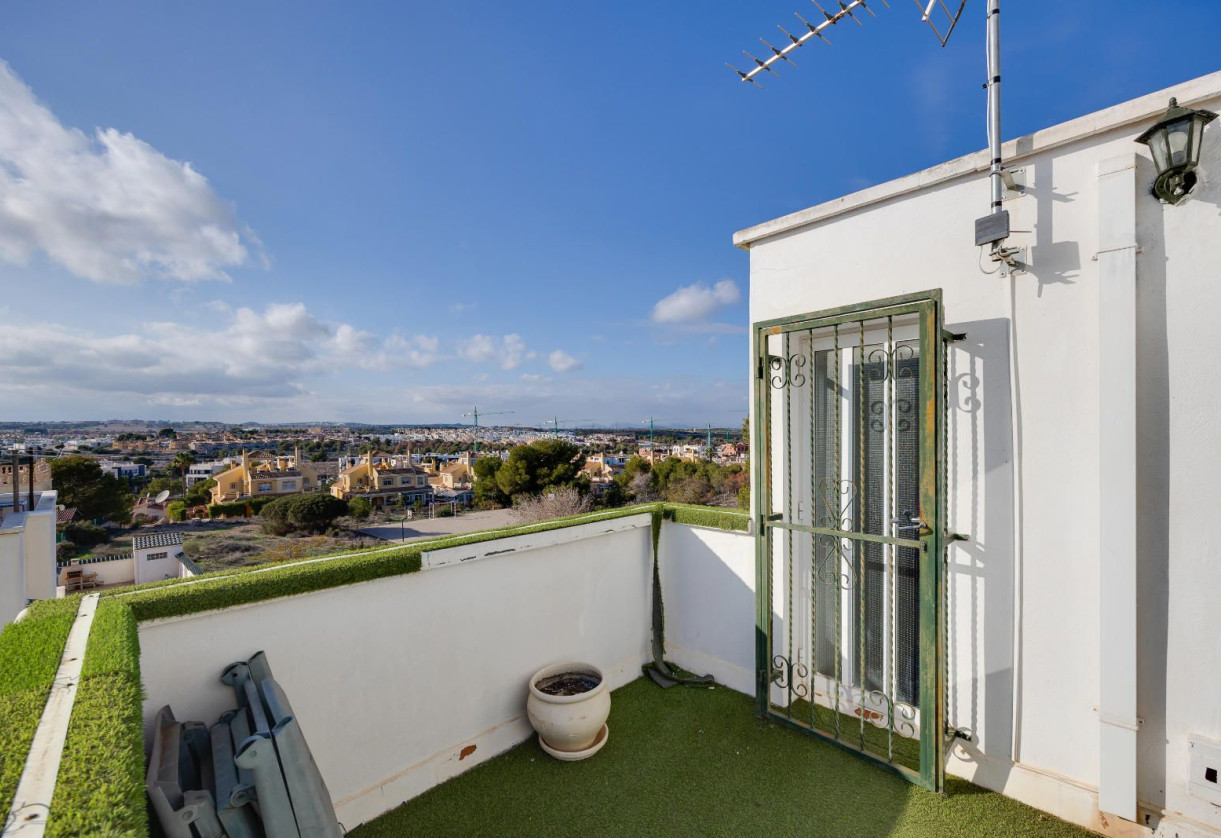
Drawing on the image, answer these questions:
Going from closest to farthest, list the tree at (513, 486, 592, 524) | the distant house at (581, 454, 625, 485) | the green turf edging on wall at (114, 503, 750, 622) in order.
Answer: the green turf edging on wall at (114, 503, 750, 622) → the tree at (513, 486, 592, 524) → the distant house at (581, 454, 625, 485)

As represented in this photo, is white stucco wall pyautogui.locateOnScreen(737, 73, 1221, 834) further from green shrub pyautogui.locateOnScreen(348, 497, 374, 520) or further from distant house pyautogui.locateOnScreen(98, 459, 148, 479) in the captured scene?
distant house pyautogui.locateOnScreen(98, 459, 148, 479)

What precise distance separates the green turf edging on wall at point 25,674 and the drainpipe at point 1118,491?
3236mm

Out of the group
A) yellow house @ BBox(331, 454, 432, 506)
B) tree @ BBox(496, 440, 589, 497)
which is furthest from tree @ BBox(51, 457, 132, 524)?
tree @ BBox(496, 440, 589, 497)

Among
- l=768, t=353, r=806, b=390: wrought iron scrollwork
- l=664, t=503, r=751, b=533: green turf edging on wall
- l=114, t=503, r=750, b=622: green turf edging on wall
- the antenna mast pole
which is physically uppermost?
the antenna mast pole

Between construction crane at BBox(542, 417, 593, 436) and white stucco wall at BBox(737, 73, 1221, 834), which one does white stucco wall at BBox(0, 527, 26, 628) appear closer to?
white stucco wall at BBox(737, 73, 1221, 834)

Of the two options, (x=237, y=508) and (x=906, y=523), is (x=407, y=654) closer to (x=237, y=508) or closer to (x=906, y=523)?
(x=906, y=523)

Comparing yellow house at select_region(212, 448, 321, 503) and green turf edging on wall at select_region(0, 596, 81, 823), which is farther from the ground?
green turf edging on wall at select_region(0, 596, 81, 823)

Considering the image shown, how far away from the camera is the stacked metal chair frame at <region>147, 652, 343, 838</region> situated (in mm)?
1277

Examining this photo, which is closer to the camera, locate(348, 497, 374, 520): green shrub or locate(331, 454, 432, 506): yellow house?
locate(348, 497, 374, 520): green shrub

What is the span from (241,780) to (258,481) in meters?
29.5

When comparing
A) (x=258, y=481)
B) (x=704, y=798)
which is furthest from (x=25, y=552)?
(x=258, y=481)

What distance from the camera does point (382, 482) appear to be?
2916 cm

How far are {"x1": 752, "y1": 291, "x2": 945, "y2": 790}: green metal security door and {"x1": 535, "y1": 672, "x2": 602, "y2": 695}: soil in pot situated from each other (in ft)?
3.55

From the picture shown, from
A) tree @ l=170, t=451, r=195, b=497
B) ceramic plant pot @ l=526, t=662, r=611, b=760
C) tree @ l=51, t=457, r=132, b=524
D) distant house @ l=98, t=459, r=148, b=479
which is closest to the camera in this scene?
ceramic plant pot @ l=526, t=662, r=611, b=760
